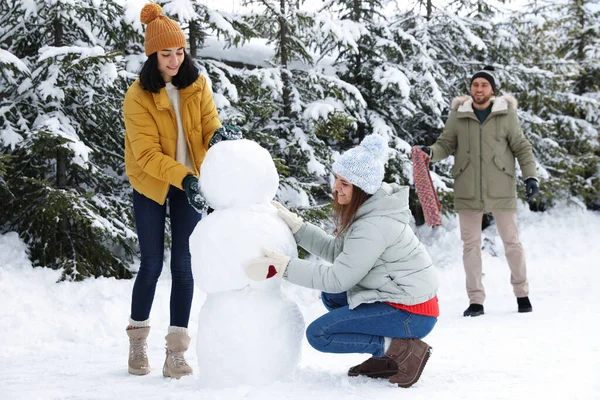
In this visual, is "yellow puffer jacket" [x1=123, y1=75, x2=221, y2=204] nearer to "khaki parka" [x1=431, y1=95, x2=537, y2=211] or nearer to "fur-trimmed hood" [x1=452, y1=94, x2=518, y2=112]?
"khaki parka" [x1=431, y1=95, x2=537, y2=211]

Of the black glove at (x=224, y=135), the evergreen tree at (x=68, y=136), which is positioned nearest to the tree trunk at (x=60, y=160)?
the evergreen tree at (x=68, y=136)

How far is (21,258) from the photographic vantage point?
5879mm

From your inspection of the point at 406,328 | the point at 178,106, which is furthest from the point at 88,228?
the point at 406,328

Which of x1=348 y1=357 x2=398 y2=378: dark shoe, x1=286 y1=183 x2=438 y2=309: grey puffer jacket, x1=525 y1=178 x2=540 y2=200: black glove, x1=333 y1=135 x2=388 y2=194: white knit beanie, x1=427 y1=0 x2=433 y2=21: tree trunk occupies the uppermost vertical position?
x1=427 y1=0 x2=433 y2=21: tree trunk

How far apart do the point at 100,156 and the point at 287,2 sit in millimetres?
2617

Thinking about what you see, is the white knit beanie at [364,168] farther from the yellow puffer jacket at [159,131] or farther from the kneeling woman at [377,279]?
the yellow puffer jacket at [159,131]

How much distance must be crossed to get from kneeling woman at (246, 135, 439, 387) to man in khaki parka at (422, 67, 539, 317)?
7.64ft

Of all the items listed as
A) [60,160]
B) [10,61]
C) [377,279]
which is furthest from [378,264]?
[60,160]

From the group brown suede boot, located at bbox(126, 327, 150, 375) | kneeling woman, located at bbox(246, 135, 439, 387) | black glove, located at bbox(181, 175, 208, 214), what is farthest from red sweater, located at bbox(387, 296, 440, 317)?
brown suede boot, located at bbox(126, 327, 150, 375)

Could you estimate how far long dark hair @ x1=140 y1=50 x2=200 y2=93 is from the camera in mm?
3385

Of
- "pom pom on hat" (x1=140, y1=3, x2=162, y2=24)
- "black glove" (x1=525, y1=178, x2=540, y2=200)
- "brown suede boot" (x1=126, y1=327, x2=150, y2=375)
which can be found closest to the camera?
"pom pom on hat" (x1=140, y1=3, x2=162, y2=24)

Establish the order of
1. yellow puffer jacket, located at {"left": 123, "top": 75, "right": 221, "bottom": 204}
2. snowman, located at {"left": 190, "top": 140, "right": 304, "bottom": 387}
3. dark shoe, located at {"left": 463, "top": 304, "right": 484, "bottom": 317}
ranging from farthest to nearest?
dark shoe, located at {"left": 463, "top": 304, "right": 484, "bottom": 317}
yellow puffer jacket, located at {"left": 123, "top": 75, "right": 221, "bottom": 204}
snowman, located at {"left": 190, "top": 140, "right": 304, "bottom": 387}

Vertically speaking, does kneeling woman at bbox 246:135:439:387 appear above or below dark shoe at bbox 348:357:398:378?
above

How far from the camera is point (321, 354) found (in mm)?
4145
